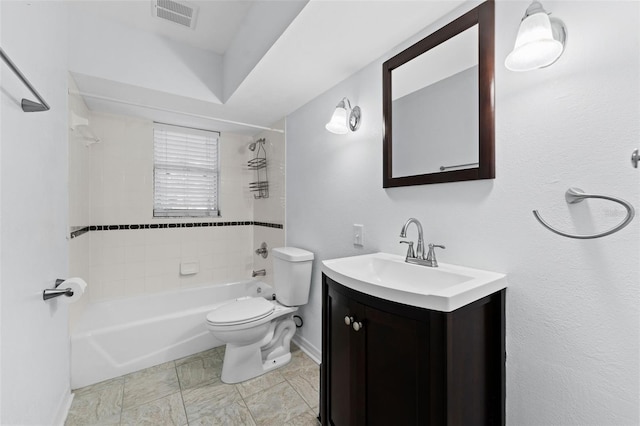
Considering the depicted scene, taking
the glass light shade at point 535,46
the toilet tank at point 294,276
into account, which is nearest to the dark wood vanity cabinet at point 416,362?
the glass light shade at point 535,46

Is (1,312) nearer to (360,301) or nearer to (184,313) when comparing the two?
(360,301)

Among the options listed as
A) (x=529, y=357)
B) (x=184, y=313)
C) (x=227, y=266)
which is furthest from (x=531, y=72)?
(x=227, y=266)

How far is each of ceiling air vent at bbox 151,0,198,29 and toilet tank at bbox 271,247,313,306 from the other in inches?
70.6

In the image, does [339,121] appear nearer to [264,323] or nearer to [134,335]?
[264,323]

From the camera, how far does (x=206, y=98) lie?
2.22 metres

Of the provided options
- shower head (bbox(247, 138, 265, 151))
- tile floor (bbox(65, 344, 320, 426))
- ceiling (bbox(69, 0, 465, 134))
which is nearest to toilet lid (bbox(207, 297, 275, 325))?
tile floor (bbox(65, 344, 320, 426))

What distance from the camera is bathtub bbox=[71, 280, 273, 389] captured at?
1.83m

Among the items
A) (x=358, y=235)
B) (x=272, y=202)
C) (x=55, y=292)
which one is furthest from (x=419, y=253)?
(x=272, y=202)

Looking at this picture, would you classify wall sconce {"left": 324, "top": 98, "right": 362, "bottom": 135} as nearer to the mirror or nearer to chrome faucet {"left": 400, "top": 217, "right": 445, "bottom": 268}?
the mirror

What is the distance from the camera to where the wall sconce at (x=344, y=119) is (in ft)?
5.50

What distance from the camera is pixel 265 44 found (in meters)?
1.57

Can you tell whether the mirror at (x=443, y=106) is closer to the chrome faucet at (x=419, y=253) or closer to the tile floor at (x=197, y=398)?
the chrome faucet at (x=419, y=253)

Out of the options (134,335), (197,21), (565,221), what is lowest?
(134,335)

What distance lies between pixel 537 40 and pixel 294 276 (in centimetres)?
186
